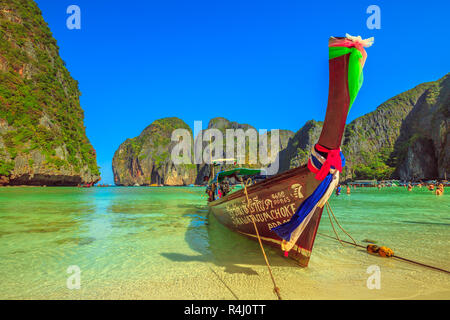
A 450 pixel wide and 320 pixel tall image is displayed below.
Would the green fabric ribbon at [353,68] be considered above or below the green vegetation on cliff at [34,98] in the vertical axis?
below

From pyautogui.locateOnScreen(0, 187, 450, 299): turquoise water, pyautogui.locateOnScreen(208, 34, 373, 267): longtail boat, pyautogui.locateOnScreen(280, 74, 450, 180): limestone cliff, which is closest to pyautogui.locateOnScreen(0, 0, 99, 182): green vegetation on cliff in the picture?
pyautogui.locateOnScreen(0, 187, 450, 299): turquoise water

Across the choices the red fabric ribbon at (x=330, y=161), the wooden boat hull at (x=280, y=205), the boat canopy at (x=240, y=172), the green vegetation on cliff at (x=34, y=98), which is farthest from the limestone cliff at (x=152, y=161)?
the red fabric ribbon at (x=330, y=161)

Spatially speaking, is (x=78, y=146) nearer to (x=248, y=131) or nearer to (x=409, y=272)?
(x=409, y=272)

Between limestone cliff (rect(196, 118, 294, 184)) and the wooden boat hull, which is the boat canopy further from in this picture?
limestone cliff (rect(196, 118, 294, 184))

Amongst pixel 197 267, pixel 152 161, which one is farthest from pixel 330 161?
pixel 152 161

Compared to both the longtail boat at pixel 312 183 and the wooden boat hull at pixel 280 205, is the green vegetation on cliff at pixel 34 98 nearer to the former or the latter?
the wooden boat hull at pixel 280 205

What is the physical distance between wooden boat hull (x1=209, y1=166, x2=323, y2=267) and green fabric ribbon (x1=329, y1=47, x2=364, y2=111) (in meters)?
1.50

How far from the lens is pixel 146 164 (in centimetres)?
15112

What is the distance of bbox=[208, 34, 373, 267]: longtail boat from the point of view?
315 cm

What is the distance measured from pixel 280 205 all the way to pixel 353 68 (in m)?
2.74

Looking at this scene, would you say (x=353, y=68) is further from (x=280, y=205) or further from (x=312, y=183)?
(x=280, y=205)

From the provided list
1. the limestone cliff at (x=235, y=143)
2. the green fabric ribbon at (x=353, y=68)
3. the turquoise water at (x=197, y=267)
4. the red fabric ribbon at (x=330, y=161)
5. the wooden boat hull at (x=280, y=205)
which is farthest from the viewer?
the limestone cliff at (x=235, y=143)

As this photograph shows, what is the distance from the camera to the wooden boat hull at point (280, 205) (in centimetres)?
411

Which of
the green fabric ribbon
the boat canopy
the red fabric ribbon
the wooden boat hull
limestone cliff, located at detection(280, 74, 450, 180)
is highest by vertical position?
limestone cliff, located at detection(280, 74, 450, 180)
